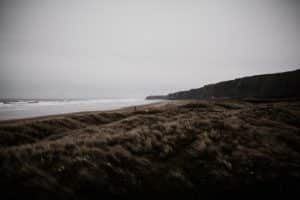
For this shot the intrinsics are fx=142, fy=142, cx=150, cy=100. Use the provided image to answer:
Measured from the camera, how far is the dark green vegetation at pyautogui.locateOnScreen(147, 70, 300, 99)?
157ft

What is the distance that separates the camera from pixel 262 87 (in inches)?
2227

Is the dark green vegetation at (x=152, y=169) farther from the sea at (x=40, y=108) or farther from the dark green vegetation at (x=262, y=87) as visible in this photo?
the dark green vegetation at (x=262, y=87)

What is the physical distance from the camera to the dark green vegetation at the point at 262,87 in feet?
157

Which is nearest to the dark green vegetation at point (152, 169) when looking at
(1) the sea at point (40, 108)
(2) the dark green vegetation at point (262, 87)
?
(1) the sea at point (40, 108)

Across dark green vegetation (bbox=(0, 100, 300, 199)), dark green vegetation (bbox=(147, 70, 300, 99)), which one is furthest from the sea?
dark green vegetation (bbox=(147, 70, 300, 99))

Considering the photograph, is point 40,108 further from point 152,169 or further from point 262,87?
point 262,87

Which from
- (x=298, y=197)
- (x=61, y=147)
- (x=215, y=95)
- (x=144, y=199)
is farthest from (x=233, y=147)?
(x=215, y=95)

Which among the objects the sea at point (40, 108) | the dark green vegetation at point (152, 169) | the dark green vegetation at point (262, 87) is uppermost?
the dark green vegetation at point (262, 87)

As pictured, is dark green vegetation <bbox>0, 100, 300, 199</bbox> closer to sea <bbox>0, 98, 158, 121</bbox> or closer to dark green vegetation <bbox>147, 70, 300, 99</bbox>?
sea <bbox>0, 98, 158, 121</bbox>

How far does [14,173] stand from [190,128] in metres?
7.64

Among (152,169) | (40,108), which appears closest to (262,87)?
(152,169)

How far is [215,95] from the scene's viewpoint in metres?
74.5

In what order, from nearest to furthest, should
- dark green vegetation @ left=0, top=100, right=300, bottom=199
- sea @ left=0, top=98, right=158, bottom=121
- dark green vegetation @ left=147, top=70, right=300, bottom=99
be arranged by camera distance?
dark green vegetation @ left=0, top=100, right=300, bottom=199
sea @ left=0, top=98, right=158, bottom=121
dark green vegetation @ left=147, top=70, right=300, bottom=99

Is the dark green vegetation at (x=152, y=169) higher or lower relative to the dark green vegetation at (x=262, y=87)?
lower
